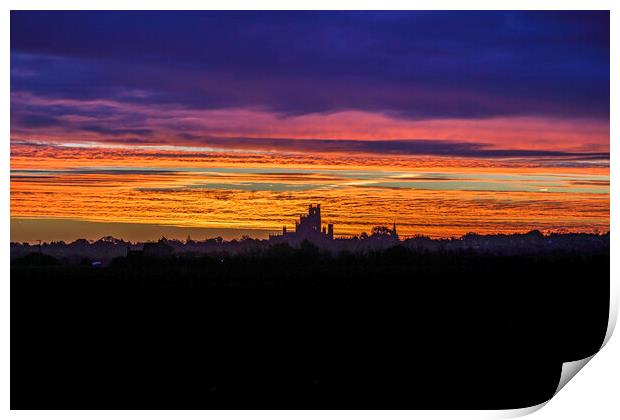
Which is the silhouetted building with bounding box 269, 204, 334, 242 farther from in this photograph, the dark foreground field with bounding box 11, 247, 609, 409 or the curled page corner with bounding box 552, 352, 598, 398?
the curled page corner with bounding box 552, 352, 598, 398

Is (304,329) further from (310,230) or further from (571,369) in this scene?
(571,369)

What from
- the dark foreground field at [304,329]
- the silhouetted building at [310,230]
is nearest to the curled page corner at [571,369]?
the dark foreground field at [304,329]

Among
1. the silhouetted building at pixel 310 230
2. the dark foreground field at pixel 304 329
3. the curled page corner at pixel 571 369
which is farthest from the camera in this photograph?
the silhouetted building at pixel 310 230

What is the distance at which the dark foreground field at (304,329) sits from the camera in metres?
8.30

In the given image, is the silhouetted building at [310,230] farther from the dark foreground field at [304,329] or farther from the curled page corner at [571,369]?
the curled page corner at [571,369]

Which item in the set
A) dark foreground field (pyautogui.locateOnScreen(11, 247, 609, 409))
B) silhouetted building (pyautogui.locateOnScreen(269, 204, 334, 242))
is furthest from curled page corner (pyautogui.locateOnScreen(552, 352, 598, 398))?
silhouetted building (pyautogui.locateOnScreen(269, 204, 334, 242))

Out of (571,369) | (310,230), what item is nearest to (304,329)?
(310,230)

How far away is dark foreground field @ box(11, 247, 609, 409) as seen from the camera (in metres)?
8.30

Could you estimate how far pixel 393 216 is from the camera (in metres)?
9.93

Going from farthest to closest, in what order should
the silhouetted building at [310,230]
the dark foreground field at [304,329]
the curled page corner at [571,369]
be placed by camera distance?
the silhouetted building at [310,230]
the dark foreground field at [304,329]
the curled page corner at [571,369]

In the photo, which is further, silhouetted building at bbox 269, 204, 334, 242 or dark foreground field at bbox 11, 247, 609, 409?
silhouetted building at bbox 269, 204, 334, 242

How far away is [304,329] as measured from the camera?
980 cm
